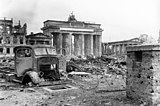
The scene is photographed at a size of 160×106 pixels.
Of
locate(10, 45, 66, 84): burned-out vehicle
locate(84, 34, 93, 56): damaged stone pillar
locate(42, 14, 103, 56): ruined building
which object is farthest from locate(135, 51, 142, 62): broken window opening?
locate(84, 34, 93, 56): damaged stone pillar

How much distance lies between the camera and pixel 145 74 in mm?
6703

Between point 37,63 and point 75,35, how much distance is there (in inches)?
1554

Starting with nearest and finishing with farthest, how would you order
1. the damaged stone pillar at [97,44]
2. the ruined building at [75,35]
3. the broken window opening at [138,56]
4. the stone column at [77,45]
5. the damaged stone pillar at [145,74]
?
1. the damaged stone pillar at [145,74]
2. the broken window opening at [138,56]
3. the ruined building at [75,35]
4. the stone column at [77,45]
5. the damaged stone pillar at [97,44]

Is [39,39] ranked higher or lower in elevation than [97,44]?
higher

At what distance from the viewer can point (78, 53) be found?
49.4 meters

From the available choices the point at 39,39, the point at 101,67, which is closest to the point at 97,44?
the point at 39,39

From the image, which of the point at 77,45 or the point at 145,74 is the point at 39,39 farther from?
the point at 145,74

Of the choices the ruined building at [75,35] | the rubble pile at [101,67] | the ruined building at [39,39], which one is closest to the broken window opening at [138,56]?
the rubble pile at [101,67]

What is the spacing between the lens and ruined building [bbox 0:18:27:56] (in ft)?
164

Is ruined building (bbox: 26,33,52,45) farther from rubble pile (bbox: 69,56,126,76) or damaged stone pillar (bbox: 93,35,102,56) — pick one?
rubble pile (bbox: 69,56,126,76)

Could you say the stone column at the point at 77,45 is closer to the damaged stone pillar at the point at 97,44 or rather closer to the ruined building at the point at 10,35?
the damaged stone pillar at the point at 97,44

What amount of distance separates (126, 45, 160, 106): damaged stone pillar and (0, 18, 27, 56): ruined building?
150 feet

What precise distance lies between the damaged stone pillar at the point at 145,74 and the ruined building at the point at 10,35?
150ft

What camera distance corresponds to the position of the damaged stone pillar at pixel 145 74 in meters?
6.45
